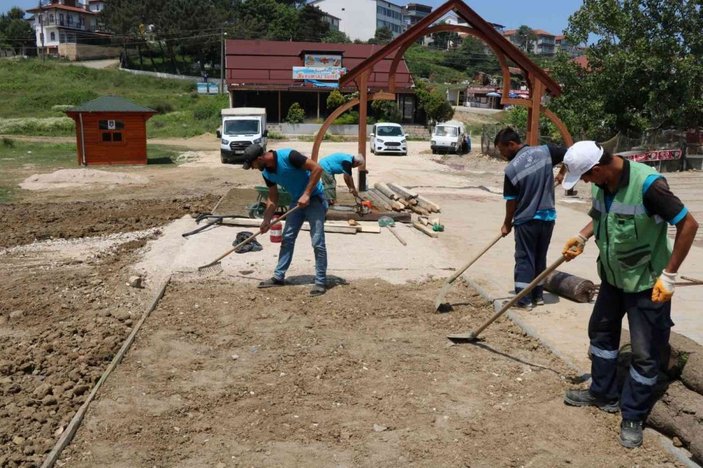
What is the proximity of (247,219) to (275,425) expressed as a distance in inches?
Answer: 306

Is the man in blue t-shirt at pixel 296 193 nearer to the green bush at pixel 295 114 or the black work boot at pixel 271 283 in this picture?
the black work boot at pixel 271 283

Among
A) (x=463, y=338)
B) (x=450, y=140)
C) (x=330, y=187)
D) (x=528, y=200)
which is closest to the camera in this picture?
(x=463, y=338)

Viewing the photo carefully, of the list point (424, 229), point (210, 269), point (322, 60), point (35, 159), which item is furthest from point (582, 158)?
point (322, 60)

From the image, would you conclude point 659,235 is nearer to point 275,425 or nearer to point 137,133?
point 275,425

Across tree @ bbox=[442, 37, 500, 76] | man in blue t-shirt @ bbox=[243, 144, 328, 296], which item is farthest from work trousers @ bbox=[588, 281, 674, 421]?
tree @ bbox=[442, 37, 500, 76]

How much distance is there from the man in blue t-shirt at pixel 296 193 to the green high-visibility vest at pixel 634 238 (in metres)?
3.89

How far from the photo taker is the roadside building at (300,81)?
159ft

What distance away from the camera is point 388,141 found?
3306cm

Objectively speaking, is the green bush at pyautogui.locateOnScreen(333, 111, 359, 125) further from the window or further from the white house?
the white house

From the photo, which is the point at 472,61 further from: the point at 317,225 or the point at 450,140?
the point at 317,225

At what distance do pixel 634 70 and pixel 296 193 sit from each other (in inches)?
897

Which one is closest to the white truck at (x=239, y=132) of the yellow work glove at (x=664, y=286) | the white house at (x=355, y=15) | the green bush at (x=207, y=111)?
the green bush at (x=207, y=111)

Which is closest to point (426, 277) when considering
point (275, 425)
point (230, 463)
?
point (275, 425)

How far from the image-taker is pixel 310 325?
6.75 m
